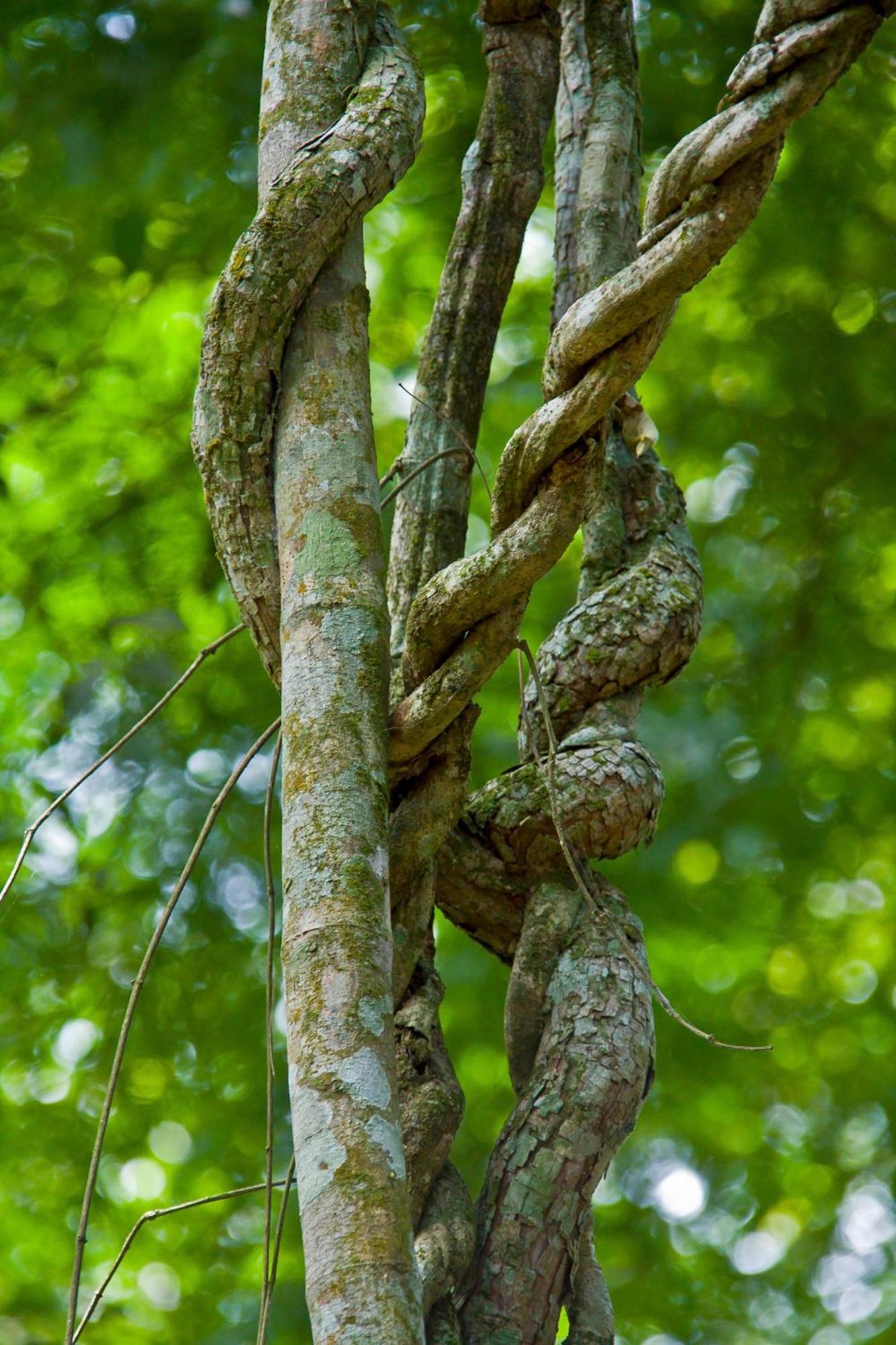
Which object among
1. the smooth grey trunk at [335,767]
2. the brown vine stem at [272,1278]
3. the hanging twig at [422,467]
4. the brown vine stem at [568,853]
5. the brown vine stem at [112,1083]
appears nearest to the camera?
the smooth grey trunk at [335,767]

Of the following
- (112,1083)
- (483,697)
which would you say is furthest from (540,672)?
(483,697)

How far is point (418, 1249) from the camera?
1.68 metres

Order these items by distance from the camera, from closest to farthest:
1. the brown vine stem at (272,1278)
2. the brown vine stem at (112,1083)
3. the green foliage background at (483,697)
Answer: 1. the brown vine stem at (272,1278)
2. the brown vine stem at (112,1083)
3. the green foliage background at (483,697)

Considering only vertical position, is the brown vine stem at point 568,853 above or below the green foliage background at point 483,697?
above

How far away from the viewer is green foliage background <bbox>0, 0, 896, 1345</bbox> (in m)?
4.15

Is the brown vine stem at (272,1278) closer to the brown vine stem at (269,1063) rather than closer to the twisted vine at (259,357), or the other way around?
the brown vine stem at (269,1063)

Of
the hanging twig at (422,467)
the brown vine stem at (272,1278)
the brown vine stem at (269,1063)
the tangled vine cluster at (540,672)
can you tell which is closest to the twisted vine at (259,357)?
the tangled vine cluster at (540,672)

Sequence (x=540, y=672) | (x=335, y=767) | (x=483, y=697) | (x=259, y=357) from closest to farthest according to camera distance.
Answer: (x=335, y=767)
(x=259, y=357)
(x=540, y=672)
(x=483, y=697)

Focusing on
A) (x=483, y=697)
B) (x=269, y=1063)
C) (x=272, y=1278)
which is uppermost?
(x=269, y=1063)

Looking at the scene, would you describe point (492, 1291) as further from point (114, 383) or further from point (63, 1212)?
point (114, 383)

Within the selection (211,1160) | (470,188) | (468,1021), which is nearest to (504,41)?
(470,188)

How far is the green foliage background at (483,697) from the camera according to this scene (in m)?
4.15

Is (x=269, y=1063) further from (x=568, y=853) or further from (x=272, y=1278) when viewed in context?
(x=568, y=853)

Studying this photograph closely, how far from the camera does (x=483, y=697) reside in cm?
458
